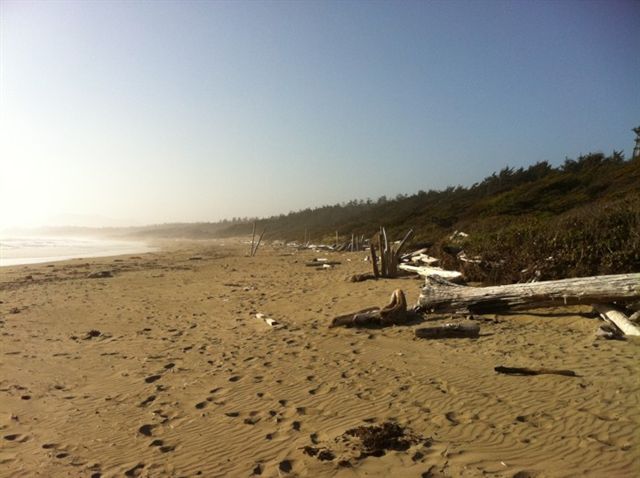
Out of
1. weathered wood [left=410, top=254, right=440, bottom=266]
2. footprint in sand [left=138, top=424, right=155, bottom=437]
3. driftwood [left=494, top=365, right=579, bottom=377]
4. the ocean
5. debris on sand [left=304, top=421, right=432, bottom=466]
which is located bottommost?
footprint in sand [left=138, top=424, right=155, bottom=437]

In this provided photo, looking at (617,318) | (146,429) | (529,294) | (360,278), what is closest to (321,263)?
(360,278)

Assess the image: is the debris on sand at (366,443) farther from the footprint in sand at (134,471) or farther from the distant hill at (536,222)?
the distant hill at (536,222)

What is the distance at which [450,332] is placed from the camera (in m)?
7.32

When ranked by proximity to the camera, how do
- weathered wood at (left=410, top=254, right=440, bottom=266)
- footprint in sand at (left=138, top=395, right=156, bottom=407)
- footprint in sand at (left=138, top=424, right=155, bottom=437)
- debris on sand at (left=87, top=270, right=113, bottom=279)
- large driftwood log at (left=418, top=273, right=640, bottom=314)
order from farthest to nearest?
1. debris on sand at (left=87, top=270, right=113, bottom=279)
2. weathered wood at (left=410, top=254, right=440, bottom=266)
3. large driftwood log at (left=418, top=273, right=640, bottom=314)
4. footprint in sand at (left=138, top=395, right=156, bottom=407)
5. footprint in sand at (left=138, top=424, right=155, bottom=437)

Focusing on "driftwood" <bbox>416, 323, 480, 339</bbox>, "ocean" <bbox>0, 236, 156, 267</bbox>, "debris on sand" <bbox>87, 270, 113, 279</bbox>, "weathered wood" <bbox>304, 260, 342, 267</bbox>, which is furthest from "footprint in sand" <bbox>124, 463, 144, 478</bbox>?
"ocean" <bbox>0, 236, 156, 267</bbox>

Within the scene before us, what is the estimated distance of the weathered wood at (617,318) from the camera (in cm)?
656

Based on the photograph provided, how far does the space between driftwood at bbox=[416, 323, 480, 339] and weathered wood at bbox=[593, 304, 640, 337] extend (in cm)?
205

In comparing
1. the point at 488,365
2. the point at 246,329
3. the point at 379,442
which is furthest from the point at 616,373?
the point at 246,329

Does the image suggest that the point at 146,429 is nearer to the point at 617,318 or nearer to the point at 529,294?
the point at 529,294

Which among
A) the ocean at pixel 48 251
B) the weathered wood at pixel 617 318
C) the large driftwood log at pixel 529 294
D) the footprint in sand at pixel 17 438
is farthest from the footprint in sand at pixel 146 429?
the ocean at pixel 48 251

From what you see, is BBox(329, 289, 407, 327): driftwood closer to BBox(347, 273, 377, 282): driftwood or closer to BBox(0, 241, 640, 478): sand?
BBox(0, 241, 640, 478): sand

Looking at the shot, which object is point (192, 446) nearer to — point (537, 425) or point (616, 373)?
point (537, 425)

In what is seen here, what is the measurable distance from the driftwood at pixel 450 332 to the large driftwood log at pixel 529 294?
138cm

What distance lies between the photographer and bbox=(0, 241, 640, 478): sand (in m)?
3.64
